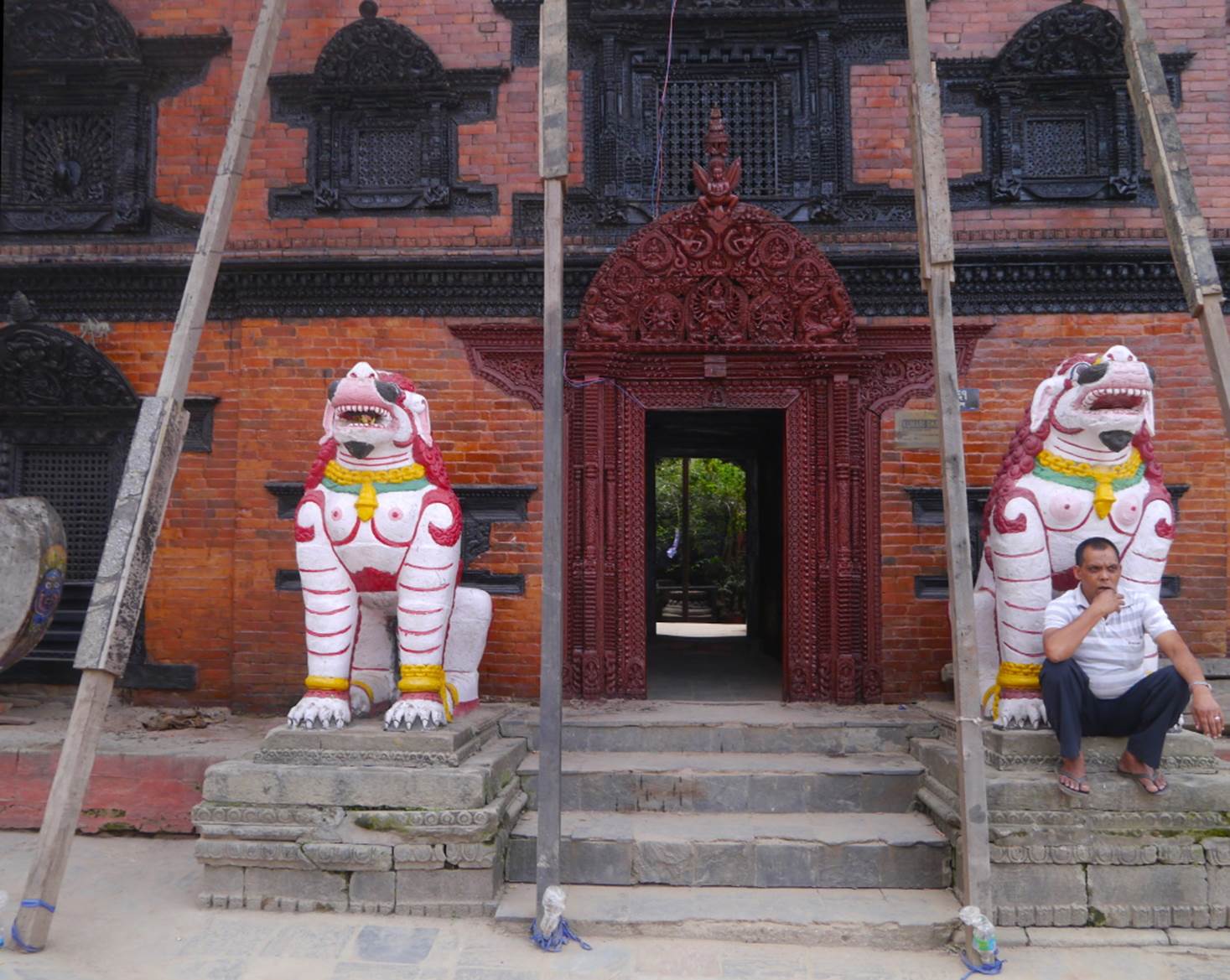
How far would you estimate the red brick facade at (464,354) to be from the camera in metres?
6.21

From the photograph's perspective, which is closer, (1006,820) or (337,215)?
(1006,820)

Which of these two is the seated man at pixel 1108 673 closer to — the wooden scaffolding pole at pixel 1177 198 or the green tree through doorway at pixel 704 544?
the wooden scaffolding pole at pixel 1177 198

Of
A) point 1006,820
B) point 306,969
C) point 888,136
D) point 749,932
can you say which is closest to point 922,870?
point 1006,820

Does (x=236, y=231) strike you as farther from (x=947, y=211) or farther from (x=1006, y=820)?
(x=1006, y=820)

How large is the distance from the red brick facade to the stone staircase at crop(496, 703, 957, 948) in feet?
3.42

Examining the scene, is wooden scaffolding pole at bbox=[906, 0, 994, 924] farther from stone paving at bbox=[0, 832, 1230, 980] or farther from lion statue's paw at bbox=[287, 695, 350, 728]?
lion statue's paw at bbox=[287, 695, 350, 728]

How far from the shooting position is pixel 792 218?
661 centimetres

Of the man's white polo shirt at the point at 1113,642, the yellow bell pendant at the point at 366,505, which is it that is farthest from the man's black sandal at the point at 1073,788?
the yellow bell pendant at the point at 366,505

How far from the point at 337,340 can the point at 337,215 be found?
0.94 meters

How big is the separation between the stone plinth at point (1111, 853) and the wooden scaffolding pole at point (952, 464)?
278mm

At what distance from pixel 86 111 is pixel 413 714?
551cm

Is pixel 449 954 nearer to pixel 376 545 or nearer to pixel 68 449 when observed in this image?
pixel 376 545

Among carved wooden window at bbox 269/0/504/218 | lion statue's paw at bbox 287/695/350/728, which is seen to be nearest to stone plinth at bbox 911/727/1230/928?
lion statue's paw at bbox 287/695/350/728

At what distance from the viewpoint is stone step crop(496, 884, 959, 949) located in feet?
13.2
